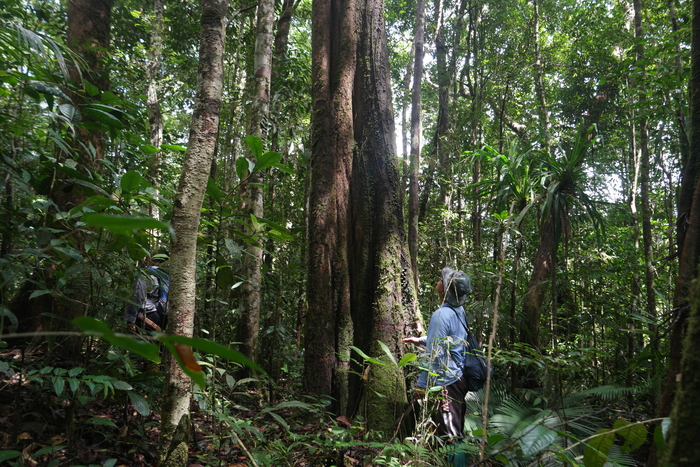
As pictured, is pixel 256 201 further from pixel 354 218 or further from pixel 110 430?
pixel 110 430

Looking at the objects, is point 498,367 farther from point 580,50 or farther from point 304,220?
point 580,50

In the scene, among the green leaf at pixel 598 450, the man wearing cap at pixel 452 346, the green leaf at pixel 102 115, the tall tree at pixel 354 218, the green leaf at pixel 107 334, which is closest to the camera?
the green leaf at pixel 107 334

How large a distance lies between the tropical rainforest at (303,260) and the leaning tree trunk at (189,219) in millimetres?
12

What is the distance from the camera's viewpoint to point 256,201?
14.9ft

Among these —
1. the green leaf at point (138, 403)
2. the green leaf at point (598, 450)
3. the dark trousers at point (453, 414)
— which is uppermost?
the green leaf at point (598, 450)

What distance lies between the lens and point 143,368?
337 centimetres

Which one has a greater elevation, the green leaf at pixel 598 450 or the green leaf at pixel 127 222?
the green leaf at pixel 127 222

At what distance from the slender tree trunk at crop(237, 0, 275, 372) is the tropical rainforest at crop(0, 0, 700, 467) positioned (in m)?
0.03

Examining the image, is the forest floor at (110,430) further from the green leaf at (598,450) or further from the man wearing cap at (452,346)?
the green leaf at (598,450)

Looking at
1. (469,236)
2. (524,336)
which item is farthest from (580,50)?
(524,336)

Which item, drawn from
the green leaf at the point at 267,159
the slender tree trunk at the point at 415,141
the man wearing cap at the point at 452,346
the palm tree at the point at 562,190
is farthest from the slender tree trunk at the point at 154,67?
the palm tree at the point at 562,190

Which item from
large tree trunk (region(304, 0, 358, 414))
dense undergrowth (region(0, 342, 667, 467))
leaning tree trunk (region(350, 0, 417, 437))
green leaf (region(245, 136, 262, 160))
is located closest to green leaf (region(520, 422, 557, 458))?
dense undergrowth (region(0, 342, 667, 467))

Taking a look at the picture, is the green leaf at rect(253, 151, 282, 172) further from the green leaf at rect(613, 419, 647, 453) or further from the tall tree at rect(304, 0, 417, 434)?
the green leaf at rect(613, 419, 647, 453)

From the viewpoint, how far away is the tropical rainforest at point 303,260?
6.30 feet
